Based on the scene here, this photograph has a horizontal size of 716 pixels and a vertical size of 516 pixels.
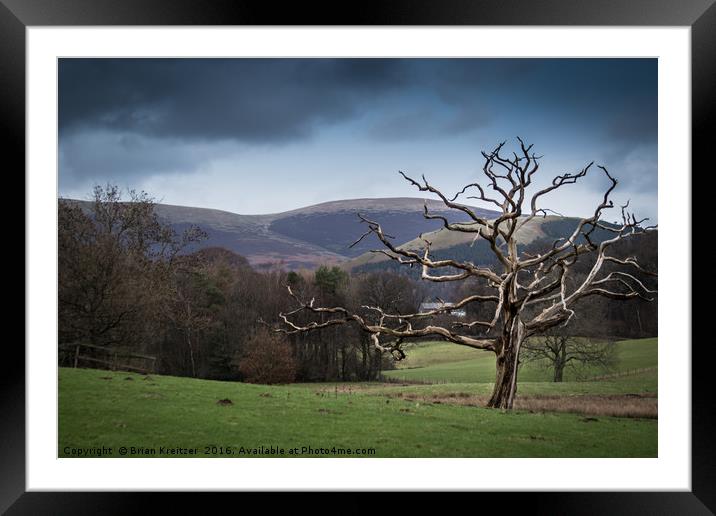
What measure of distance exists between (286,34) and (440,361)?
19.0 feet

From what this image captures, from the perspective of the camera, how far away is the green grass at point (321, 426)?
6.19 meters

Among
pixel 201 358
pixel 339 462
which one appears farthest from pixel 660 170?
pixel 201 358

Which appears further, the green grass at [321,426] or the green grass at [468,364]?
the green grass at [468,364]

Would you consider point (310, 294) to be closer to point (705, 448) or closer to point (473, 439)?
point (473, 439)

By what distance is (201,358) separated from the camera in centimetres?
884

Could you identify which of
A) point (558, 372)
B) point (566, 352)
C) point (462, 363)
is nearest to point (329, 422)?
point (462, 363)

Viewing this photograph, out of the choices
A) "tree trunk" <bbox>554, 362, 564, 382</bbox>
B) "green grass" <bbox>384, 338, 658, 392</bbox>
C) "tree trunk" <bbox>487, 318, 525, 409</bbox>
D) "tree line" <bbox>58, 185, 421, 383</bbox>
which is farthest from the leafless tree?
"tree line" <bbox>58, 185, 421, 383</bbox>

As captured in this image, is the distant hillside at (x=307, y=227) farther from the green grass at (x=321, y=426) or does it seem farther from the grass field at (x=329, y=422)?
the green grass at (x=321, y=426)

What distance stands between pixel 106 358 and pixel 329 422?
391 cm

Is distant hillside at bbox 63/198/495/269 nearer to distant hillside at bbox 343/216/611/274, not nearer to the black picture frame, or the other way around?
distant hillside at bbox 343/216/611/274

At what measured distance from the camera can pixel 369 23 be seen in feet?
16.4

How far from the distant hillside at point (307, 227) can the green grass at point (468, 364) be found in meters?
2.04

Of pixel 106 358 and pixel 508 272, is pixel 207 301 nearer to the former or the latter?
pixel 106 358

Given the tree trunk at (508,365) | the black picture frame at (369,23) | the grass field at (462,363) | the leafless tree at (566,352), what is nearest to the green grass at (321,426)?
the tree trunk at (508,365)
